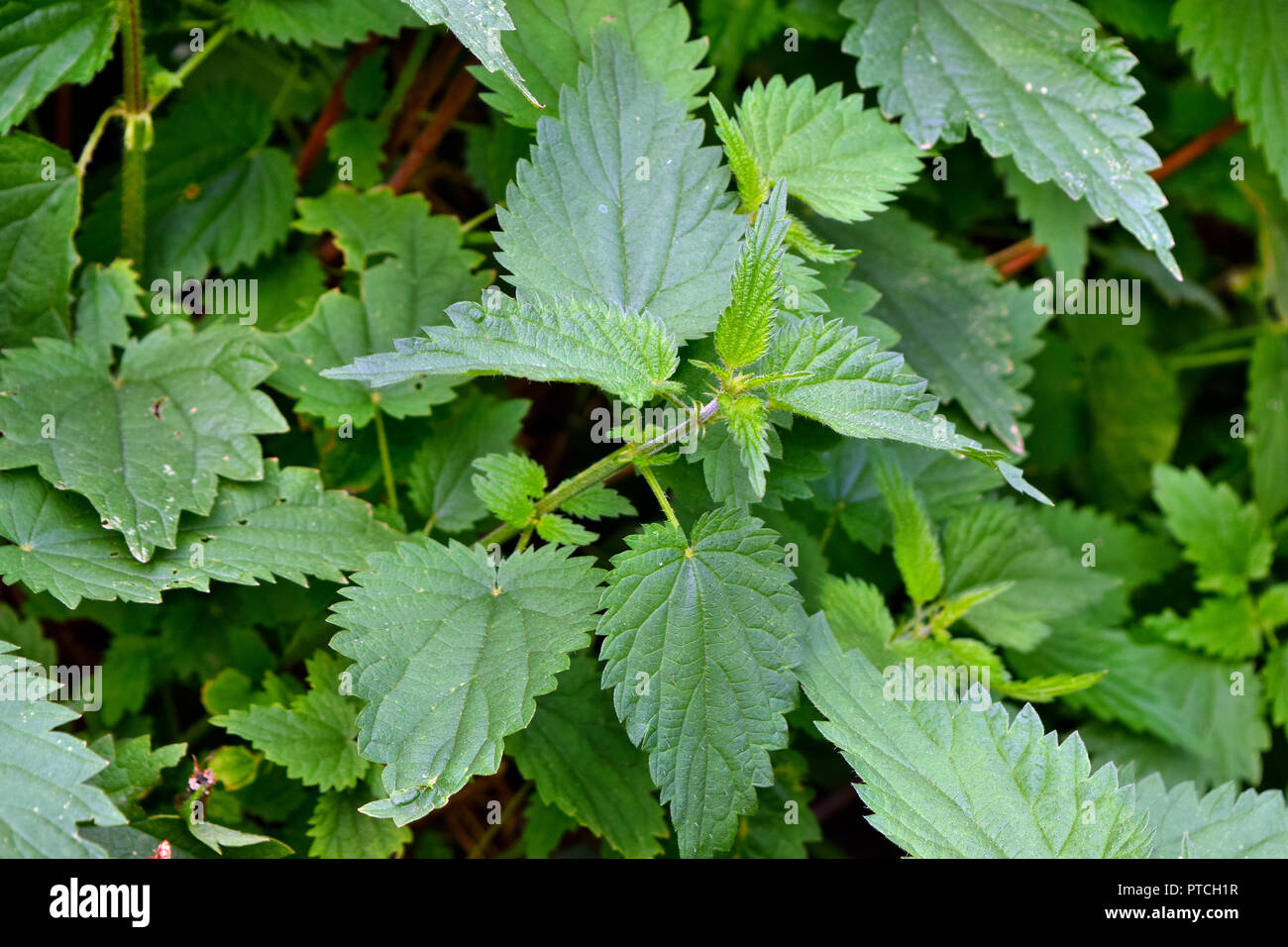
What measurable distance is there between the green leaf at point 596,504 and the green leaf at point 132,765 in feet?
2.15

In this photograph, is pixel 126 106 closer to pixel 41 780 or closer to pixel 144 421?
pixel 144 421

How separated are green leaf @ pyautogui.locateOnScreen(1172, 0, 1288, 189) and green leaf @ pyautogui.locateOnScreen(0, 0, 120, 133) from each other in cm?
202

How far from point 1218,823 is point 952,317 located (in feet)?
3.35

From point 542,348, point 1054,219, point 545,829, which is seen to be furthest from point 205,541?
point 1054,219

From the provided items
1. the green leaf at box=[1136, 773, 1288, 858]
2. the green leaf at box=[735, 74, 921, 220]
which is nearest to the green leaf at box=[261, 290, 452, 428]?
the green leaf at box=[735, 74, 921, 220]

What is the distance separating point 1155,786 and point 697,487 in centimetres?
94

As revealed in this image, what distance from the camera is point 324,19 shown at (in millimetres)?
1806

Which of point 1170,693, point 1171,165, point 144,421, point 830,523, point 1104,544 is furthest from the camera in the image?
point 1171,165

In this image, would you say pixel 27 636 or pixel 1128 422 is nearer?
pixel 27 636

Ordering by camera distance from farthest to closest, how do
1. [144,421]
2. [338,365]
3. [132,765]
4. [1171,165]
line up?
Result: 1. [1171,165]
2. [338,365]
3. [144,421]
4. [132,765]

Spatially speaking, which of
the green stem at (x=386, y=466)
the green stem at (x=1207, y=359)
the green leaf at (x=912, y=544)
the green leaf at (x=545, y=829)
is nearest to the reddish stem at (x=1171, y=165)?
the green stem at (x=1207, y=359)

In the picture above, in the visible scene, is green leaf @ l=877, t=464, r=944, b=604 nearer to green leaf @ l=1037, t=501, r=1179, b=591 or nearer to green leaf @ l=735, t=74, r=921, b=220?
green leaf @ l=735, t=74, r=921, b=220

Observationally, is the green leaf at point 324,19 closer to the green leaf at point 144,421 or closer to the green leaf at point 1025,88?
the green leaf at point 144,421

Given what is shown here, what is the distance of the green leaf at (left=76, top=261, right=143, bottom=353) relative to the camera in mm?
1721
